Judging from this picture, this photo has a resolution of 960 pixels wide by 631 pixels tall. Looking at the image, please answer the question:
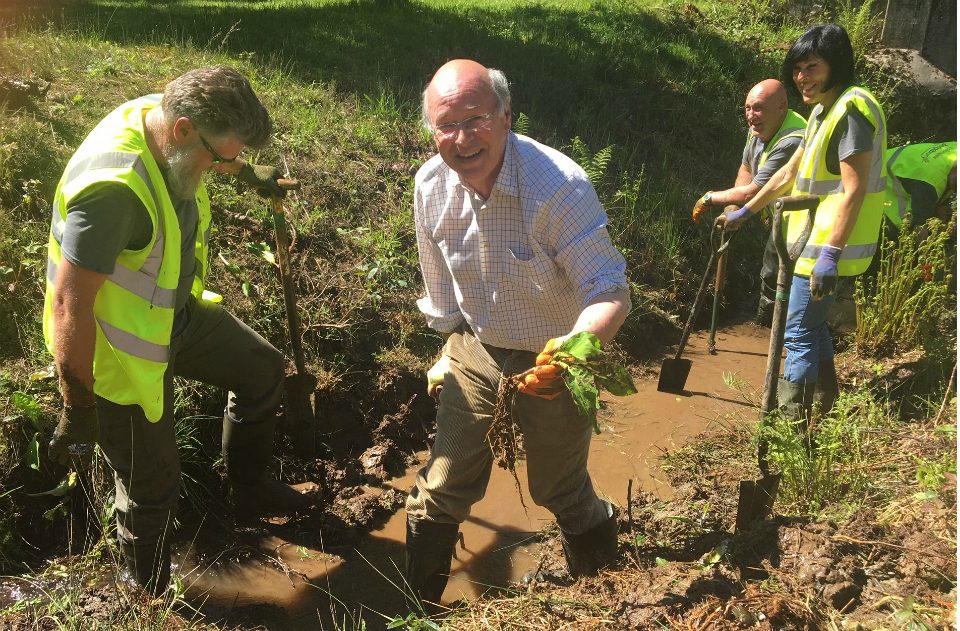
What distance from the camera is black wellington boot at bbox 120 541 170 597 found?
3076 millimetres

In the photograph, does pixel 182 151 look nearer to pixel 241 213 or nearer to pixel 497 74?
pixel 497 74

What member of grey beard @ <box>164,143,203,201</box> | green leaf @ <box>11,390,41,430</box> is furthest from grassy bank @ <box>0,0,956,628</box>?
grey beard @ <box>164,143,203,201</box>

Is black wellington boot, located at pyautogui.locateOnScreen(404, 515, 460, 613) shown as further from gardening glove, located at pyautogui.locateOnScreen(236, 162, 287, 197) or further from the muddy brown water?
gardening glove, located at pyautogui.locateOnScreen(236, 162, 287, 197)

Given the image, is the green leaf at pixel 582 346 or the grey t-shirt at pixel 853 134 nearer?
the green leaf at pixel 582 346

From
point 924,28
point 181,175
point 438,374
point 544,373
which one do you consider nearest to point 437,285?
point 438,374

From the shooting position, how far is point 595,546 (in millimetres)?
3037

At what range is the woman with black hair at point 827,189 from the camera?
347 cm

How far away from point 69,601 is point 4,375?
1469 millimetres

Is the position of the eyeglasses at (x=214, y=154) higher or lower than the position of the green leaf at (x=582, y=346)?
higher

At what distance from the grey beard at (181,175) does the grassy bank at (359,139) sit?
1423 mm

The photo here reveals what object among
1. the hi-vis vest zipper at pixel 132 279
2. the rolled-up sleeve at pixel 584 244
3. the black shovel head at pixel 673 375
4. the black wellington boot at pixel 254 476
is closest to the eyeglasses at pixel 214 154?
the hi-vis vest zipper at pixel 132 279

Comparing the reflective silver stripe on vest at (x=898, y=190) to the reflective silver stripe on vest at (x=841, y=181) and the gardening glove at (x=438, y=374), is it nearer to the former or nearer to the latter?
the reflective silver stripe on vest at (x=841, y=181)

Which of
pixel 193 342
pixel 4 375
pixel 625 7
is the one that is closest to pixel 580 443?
pixel 193 342

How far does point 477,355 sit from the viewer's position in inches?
114
